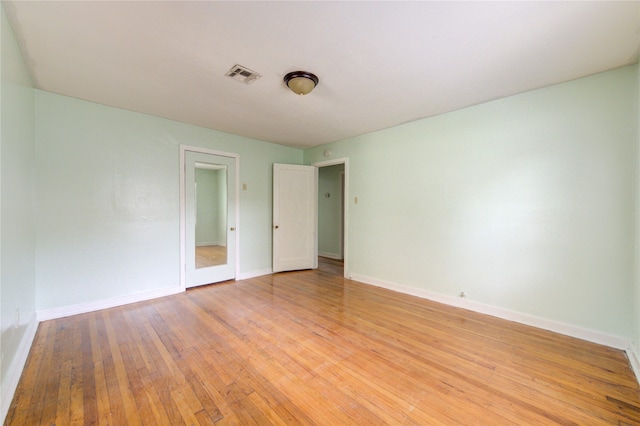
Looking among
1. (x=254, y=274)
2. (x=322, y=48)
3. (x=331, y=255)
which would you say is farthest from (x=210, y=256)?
(x=322, y=48)

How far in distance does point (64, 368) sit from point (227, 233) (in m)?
2.49

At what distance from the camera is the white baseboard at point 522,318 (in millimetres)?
2254

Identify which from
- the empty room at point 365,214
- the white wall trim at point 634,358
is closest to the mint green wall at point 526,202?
the empty room at point 365,214

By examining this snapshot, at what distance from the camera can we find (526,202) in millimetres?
2674

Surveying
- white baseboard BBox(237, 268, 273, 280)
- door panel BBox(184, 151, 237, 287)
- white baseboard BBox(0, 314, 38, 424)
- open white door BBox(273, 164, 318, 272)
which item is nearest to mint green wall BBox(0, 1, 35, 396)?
white baseboard BBox(0, 314, 38, 424)

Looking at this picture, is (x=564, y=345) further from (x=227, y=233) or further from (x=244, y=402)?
Answer: (x=227, y=233)

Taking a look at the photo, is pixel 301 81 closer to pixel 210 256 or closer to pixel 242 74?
pixel 242 74

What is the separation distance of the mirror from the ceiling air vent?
6.27 ft

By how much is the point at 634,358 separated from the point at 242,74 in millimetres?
4121

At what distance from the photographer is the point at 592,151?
234 cm

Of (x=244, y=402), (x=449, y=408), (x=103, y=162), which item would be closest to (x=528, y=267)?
(x=449, y=408)

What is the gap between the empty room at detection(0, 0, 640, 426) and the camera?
1.63 m

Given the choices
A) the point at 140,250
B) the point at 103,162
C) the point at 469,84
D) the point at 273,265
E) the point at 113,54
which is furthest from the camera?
the point at 273,265

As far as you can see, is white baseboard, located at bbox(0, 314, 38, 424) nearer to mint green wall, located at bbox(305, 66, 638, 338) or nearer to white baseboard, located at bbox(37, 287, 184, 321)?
white baseboard, located at bbox(37, 287, 184, 321)
